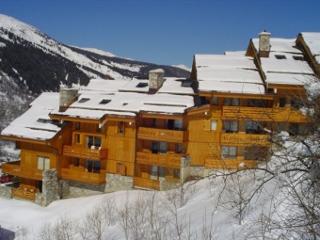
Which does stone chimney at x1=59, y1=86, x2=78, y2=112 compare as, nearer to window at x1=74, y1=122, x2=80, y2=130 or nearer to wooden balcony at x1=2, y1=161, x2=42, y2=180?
window at x1=74, y1=122, x2=80, y2=130

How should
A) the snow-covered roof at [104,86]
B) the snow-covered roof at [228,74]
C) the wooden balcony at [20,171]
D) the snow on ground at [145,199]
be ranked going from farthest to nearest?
the snow-covered roof at [104,86]
the wooden balcony at [20,171]
the snow-covered roof at [228,74]
the snow on ground at [145,199]

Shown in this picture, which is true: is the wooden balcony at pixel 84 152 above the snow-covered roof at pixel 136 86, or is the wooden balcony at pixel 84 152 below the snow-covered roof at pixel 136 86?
below

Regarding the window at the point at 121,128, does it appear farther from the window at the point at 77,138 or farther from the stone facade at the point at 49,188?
the stone facade at the point at 49,188

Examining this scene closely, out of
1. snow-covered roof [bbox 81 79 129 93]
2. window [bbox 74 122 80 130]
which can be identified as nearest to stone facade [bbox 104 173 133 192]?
window [bbox 74 122 80 130]

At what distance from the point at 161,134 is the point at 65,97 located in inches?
372

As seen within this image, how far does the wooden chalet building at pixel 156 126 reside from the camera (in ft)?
119

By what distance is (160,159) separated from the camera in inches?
1454

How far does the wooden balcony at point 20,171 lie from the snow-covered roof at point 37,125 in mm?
3103

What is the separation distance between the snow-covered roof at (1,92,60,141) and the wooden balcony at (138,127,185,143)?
24.1 ft

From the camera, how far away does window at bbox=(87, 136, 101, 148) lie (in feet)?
130

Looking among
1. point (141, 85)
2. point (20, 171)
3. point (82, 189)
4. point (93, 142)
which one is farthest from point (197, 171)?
point (20, 171)

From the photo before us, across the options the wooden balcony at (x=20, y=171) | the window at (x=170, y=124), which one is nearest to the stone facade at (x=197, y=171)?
the window at (x=170, y=124)

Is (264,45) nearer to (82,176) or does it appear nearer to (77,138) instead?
(77,138)

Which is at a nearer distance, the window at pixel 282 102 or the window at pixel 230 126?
the window at pixel 282 102
